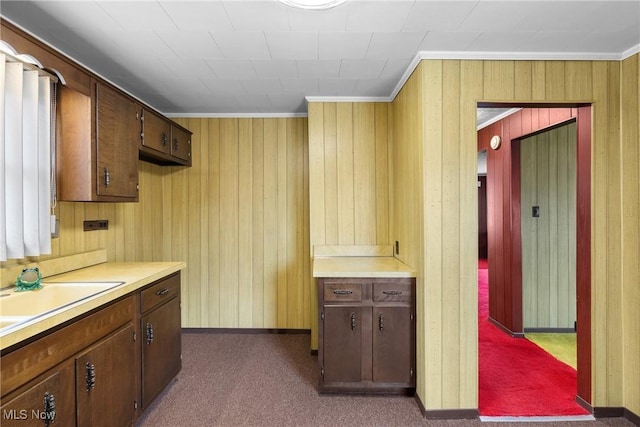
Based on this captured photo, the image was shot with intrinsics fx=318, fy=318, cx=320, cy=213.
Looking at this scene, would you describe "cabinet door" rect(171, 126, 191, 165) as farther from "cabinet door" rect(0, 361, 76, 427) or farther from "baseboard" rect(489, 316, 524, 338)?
"baseboard" rect(489, 316, 524, 338)

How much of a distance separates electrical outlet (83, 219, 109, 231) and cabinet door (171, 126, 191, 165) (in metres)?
0.86

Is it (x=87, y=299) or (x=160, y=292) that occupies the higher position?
(x=87, y=299)

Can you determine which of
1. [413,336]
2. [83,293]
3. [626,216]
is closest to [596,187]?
[626,216]

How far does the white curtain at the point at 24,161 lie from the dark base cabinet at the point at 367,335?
71.5 inches

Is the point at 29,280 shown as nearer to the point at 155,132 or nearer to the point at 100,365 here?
the point at 100,365

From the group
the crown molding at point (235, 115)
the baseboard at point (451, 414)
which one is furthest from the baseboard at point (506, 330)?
the crown molding at point (235, 115)

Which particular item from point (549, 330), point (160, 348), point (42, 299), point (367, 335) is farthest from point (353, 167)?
point (549, 330)

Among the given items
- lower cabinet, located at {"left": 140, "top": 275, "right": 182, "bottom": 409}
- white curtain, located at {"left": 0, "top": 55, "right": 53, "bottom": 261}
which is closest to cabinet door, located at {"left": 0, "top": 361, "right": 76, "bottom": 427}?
lower cabinet, located at {"left": 140, "top": 275, "right": 182, "bottom": 409}

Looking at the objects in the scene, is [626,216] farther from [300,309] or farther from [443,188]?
[300,309]

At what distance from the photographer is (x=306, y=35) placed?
6.25 feet

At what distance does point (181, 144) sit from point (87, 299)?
6.87ft

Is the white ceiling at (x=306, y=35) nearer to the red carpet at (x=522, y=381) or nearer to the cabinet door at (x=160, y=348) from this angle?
the cabinet door at (x=160, y=348)

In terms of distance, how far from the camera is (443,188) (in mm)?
2131

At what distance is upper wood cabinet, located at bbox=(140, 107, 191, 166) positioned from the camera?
2637mm
